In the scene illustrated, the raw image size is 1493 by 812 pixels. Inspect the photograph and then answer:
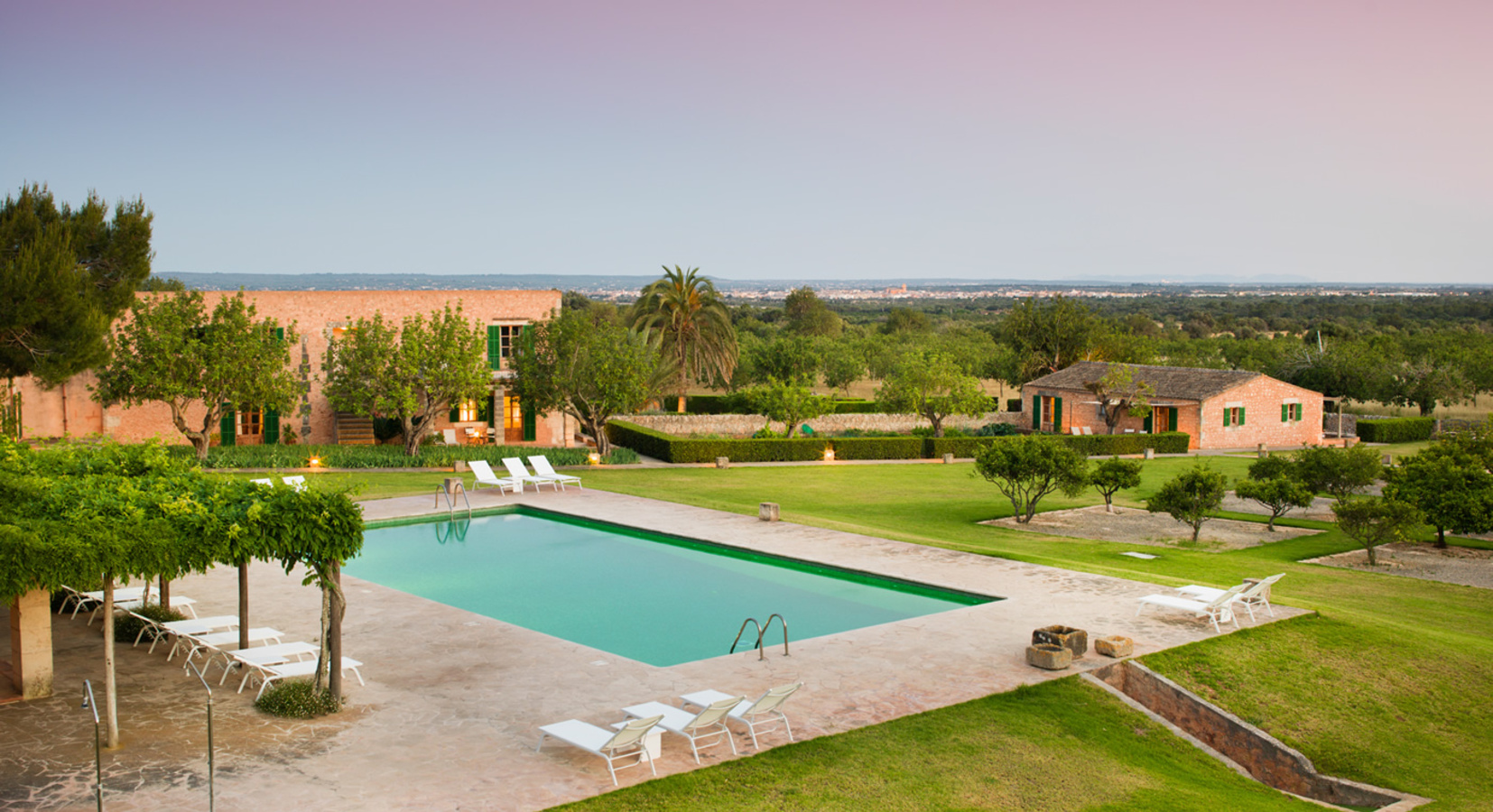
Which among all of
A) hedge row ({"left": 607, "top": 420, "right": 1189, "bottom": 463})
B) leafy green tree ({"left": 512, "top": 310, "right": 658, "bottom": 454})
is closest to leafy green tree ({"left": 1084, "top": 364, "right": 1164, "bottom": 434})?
hedge row ({"left": 607, "top": 420, "right": 1189, "bottom": 463})

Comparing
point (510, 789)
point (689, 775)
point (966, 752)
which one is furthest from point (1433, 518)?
point (510, 789)

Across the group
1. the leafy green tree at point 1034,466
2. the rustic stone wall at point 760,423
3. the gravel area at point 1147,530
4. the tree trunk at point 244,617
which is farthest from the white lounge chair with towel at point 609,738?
the rustic stone wall at point 760,423

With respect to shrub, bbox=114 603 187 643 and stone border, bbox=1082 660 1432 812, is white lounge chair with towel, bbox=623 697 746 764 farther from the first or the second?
shrub, bbox=114 603 187 643

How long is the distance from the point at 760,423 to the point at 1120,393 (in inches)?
526

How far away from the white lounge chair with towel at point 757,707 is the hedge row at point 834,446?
20485mm

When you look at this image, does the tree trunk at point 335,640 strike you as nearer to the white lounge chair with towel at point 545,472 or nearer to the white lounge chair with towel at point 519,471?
the white lounge chair with towel at point 519,471

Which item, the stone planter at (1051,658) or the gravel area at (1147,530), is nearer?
the stone planter at (1051,658)

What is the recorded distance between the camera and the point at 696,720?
8.09 m

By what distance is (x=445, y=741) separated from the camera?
8.33 meters

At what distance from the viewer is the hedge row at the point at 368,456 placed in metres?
25.2

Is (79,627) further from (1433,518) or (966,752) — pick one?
(1433,518)

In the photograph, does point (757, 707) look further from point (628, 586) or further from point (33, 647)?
point (628, 586)

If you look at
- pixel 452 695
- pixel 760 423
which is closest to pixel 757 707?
pixel 452 695

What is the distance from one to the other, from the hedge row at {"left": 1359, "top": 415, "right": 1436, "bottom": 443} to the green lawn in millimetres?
27993
